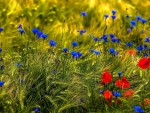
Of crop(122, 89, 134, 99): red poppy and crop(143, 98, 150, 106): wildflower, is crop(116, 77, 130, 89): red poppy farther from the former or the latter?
crop(143, 98, 150, 106): wildflower

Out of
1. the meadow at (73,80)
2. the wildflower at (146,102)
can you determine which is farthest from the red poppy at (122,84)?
the wildflower at (146,102)

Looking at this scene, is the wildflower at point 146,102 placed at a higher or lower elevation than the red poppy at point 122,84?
lower

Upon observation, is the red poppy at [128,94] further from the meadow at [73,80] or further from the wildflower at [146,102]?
the wildflower at [146,102]

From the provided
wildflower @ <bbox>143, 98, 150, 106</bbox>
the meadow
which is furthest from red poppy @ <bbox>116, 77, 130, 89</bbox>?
wildflower @ <bbox>143, 98, 150, 106</bbox>

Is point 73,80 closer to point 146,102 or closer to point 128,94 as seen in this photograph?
point 128,94

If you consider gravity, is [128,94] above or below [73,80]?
below

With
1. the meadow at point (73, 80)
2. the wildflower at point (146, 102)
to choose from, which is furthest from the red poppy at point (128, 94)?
the wildflower at point (146, 102)

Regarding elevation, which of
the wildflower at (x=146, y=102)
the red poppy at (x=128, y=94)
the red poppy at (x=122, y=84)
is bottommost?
the wildflower at (x=146, y=102)

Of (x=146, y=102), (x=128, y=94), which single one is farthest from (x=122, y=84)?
(x=146, y=102)

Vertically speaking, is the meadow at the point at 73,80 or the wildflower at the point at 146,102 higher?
the meadow at the point at 73,80

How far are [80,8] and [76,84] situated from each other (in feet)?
6.78

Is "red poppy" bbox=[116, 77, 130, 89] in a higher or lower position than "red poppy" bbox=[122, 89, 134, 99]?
higher

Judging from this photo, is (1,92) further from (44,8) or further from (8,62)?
(44,8)

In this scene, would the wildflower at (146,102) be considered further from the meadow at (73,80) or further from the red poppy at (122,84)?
the red poppy at (122,84)
